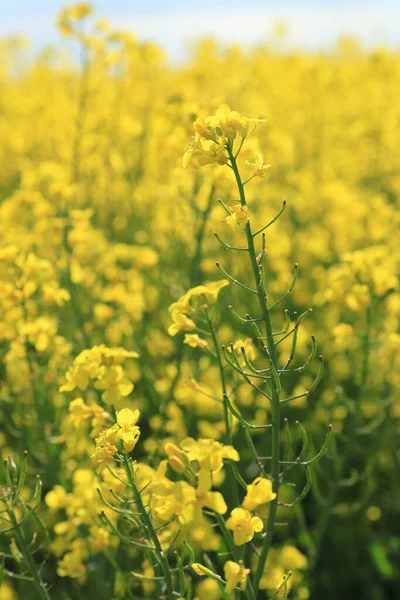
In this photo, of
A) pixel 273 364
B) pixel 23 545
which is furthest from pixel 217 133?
pixel 23 545

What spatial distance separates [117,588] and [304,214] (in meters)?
2.99

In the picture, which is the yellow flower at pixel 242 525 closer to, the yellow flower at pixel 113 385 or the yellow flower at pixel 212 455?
the yellow flower at pixel 212 455

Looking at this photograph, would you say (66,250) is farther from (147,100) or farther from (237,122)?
(147,100)

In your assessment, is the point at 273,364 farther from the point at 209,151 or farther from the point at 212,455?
the point at 209,151

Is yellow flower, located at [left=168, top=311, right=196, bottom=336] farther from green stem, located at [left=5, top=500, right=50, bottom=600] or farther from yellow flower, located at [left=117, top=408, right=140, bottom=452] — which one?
green stem, located at [left=5, top=500, right=50, bottom=600]

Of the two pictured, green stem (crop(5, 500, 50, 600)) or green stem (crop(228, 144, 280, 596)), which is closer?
green stem (crop(228, 144, 280, 596))

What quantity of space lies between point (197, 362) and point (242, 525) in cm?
137

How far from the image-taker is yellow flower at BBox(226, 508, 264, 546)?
1.35 m

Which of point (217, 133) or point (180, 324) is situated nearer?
point (217, 133)

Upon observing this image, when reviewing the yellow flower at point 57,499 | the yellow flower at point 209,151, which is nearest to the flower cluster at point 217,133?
the yellow flower at point 209,151

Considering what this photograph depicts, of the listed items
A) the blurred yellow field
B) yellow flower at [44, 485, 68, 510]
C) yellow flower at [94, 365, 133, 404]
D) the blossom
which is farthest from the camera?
yellow flower at [44, 485, 68, 510]

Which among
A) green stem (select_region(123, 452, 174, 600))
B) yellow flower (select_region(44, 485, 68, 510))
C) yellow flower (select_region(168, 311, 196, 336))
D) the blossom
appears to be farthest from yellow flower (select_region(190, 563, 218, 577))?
yellow flower (select_region(44, 485, 68, 510))

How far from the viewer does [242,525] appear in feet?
4.47

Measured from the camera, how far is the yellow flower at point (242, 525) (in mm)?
1352
